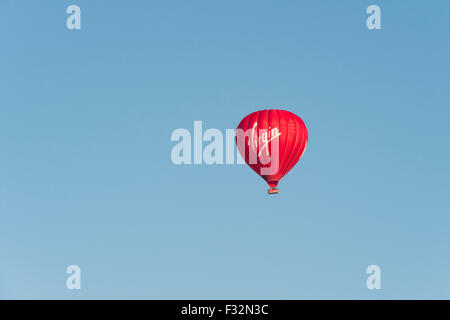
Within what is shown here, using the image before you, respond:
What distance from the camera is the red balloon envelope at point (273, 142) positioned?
73.4 metres

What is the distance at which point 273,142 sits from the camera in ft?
240

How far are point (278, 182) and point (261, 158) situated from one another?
2161mm

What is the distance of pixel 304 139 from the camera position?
74562 millimetres

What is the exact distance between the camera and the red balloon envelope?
73.4 m
